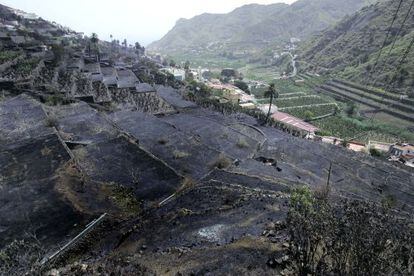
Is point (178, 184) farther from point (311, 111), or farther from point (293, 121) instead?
point (311, 111)

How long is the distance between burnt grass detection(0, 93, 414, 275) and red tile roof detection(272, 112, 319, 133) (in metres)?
20.3

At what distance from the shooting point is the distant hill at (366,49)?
9394 centimetres

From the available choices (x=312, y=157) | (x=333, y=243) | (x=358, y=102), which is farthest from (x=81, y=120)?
(x=358, y=102)

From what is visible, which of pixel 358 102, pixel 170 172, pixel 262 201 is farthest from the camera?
pixel 358 102

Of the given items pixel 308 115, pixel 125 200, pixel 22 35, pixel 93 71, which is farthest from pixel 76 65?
pixel 125 200

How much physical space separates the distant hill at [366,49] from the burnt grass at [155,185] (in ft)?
184

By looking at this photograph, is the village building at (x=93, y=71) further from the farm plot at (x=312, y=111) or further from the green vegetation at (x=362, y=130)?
the green vegetation at (x=362, y=130)

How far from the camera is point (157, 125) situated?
4747 cm

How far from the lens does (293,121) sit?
251 ft

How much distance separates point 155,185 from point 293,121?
175 feet

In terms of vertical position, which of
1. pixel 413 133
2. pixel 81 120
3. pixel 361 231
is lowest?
pixel 413 133

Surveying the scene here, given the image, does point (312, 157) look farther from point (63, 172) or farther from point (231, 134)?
point (63, 172)

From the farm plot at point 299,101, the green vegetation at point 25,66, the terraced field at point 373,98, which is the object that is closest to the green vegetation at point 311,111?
the farm plot at point 299,101

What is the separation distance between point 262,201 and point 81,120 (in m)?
27.5
